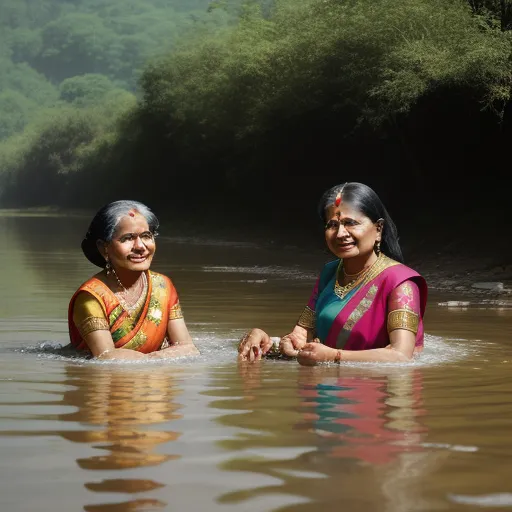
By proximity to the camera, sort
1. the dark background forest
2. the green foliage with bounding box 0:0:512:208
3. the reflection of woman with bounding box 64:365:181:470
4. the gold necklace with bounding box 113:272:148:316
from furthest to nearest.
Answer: the dark background forest < the green foliage with bounding box 0:0:512:208 < the gold necklace with bounding box 113:272:148:316 < the reflection of woman with bounding box 64:365:181:470

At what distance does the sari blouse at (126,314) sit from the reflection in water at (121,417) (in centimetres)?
31

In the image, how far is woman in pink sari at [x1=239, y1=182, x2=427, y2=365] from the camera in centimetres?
739

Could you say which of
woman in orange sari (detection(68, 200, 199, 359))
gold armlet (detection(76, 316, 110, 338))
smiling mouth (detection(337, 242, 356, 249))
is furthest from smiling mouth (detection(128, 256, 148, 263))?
smiling mouth (detection(337, 242, 356, 249))

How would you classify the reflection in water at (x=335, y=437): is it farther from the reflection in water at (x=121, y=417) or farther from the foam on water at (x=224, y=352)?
the foam on water at (x=224, y=352)

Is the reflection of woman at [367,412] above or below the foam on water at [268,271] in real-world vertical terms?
below

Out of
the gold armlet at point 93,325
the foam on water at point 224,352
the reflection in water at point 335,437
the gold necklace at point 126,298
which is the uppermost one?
the gold necklace at point 126,298

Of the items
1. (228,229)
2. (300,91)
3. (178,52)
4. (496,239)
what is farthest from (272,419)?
(178,52)

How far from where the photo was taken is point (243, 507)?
4141mm

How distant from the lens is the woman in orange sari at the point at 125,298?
7.98 metres

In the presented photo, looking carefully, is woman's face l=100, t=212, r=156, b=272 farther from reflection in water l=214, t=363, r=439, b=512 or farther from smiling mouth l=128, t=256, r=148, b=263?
reflection in water l=214, t=363, r=439, b=512

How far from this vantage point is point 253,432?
216 inches

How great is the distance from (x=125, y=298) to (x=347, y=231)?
157 centimetres

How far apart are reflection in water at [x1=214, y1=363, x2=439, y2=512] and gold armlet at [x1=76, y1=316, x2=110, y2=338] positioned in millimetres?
1003

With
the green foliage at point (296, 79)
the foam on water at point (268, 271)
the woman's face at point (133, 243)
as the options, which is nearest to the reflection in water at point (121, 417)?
the woman's face at point (133, 243)
